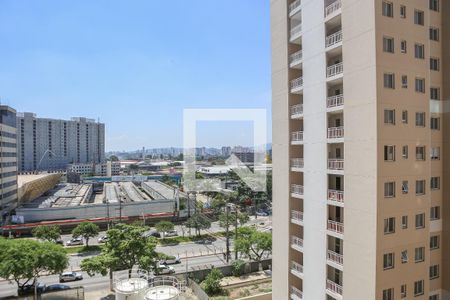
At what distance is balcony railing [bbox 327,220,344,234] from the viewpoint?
656cm

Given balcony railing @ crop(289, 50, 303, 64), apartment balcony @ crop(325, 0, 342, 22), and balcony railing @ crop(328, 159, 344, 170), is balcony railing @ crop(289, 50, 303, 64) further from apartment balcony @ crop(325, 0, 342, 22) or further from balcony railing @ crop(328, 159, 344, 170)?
balcony railing @ crop(328, 159, 344, 170)

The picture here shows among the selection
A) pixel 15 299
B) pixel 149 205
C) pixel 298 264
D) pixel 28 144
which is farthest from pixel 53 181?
pixel 298 264

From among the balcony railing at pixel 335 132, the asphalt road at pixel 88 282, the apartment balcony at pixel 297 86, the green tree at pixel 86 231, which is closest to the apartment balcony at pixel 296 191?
the balcony railing at pixel 335 132

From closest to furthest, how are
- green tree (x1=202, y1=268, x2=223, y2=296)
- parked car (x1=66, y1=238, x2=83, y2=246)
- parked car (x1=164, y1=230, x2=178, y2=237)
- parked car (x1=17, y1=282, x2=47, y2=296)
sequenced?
parked car (x1=17, y1=282, x2=47, y2=296) < green tree (x1=202, y1=268, x2=223, y2=296) < parked car (x1=66, y1=238, x2=83, y2=246) < parked car (x1=164, y1=230, x2=178, y2=237)

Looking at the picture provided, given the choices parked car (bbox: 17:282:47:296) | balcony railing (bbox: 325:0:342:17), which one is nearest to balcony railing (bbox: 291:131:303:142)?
balcony railing (bbox: 325:0:342:17)

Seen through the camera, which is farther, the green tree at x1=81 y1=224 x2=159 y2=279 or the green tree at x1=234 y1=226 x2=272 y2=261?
the green tree at x1=234 y1=226 x2=272 y2=261

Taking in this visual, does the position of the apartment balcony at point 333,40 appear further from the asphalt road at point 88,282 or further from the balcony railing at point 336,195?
the asphalt road at point 88,282

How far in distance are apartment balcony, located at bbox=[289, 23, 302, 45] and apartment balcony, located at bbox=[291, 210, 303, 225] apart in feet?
14.5

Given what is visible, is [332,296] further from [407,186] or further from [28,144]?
[28,144]

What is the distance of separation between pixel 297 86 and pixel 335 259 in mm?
4205

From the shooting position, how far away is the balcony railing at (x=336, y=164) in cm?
656

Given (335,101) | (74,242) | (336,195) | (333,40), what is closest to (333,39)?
(333,40)

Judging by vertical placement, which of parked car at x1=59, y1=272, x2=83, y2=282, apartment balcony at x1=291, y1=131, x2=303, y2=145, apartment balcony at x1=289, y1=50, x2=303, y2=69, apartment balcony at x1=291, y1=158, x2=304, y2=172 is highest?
apartment balcony at x1=289, y1=50, x2=303, y2=69

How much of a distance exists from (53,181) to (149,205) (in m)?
24.7
